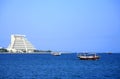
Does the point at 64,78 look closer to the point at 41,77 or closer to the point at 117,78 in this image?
the point at 41,77

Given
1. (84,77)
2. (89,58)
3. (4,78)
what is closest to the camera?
(4,78)

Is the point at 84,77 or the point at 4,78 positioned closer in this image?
the point at 4,78

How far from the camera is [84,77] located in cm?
4509

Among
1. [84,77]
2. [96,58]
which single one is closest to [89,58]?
[96,58]

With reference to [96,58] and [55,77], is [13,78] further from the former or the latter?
[96,58]

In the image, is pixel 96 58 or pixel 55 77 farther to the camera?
pixel 96 58

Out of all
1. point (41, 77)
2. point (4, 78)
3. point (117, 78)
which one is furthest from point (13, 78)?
point (117, 78)

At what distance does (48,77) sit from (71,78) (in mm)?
3220

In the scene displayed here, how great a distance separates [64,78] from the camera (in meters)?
43.2

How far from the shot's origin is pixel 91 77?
146 feet

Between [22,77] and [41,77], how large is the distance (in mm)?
2531

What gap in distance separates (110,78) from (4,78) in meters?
13.7

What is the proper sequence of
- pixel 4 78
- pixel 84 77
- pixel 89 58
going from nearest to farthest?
pixel 4 78 → pixel 84 77 → pixel 89 58

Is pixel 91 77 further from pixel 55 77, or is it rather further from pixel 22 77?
pixel 22 77
